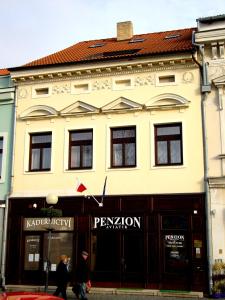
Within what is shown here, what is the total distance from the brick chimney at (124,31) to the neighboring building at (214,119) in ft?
18.9

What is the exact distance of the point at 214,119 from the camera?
17.4 metres

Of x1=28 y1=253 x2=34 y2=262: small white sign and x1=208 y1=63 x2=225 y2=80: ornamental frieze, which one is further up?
x1=208 y1=63 x2=225 y2=80: ornamental frieze

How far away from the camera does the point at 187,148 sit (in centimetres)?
1742

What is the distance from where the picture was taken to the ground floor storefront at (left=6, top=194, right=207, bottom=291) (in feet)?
54.6

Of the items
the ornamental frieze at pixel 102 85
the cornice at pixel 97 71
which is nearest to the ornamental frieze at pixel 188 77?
the cornice at pixel 97 71

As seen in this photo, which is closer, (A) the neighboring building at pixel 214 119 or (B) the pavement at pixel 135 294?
(B) the pavement at pixel 135 294

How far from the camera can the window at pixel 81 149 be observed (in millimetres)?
18719

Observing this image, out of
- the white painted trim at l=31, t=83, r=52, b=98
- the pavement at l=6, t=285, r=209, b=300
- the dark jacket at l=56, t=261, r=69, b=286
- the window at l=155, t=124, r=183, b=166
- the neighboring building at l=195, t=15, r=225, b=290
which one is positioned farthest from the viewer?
the white painted trim at l=31, t=83, r=52, b=98

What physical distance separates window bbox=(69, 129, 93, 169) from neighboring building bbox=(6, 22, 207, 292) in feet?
0.15

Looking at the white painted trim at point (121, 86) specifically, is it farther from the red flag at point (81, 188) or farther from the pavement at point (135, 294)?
the pavement at point (135, 294)

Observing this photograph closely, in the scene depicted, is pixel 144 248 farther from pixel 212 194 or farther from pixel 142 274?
pixel 212 194

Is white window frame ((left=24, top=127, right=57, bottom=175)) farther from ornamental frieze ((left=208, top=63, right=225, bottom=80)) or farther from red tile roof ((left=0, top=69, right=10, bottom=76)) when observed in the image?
ornamental frieze ((left=208, top=63, right=225, bottom=80))

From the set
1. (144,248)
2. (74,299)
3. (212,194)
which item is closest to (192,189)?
(212,194)

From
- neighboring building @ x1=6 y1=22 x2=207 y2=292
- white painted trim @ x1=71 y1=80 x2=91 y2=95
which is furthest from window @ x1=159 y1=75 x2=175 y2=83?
white painted trim @ x1=71 y1=80 x2=91 y2=95
